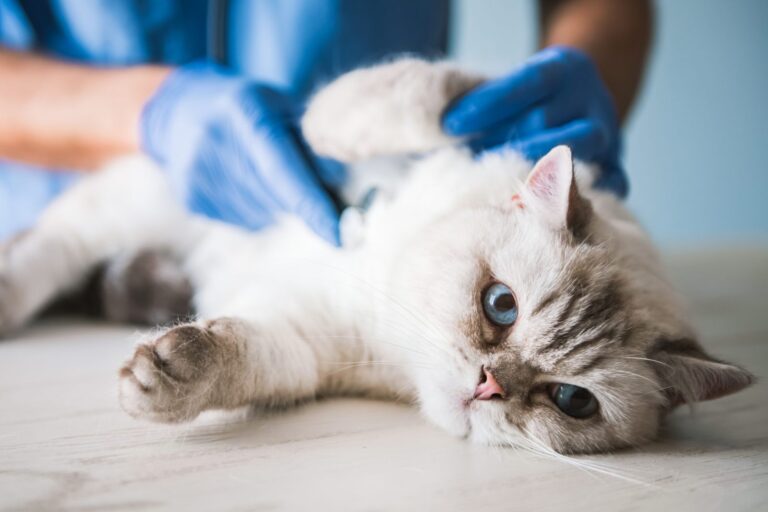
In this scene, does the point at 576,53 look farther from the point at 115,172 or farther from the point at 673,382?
the point at 115,172

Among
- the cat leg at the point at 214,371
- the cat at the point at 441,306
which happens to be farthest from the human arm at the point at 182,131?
the cat leg at the point at 214,371

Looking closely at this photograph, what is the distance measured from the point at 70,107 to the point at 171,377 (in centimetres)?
150

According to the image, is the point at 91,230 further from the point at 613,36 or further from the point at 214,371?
the point at 613,36

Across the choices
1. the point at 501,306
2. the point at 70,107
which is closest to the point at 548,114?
the point at 501,306

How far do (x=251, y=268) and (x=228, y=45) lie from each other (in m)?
1.06

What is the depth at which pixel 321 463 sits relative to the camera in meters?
1.09

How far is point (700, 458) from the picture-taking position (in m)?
1.23

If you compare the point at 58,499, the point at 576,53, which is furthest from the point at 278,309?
the point at 576,53

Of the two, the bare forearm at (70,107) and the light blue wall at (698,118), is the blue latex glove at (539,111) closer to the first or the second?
the bare forearm at (70,107)

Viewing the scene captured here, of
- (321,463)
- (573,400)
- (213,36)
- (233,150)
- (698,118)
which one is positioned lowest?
(321,463)

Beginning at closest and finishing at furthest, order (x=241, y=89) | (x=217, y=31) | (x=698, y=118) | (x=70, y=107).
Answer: (x=241, y=89) → (x=70, y=107) → (x=217, y=31) → (x=698, y=118)

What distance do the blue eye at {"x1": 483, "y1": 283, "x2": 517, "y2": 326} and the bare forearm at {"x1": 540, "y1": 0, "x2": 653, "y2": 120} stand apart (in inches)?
66.8

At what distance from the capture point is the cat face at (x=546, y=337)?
126cm

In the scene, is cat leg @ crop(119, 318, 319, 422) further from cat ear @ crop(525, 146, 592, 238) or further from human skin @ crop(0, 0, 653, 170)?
human skin @ crop(0, 0, 653, 170)
